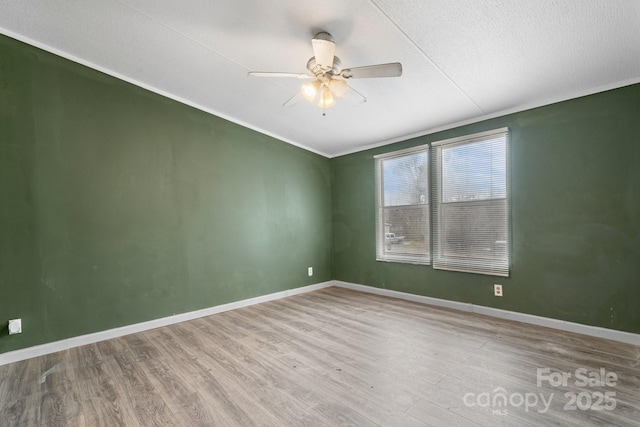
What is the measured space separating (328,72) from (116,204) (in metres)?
2.71

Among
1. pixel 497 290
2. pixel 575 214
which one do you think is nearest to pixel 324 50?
pixel 575 214

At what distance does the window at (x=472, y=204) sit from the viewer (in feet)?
11.0

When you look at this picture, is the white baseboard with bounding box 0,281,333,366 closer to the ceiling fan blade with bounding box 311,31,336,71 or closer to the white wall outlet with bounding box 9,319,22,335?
the white wall outlet with bounding box 9,319,22,335

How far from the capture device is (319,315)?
11.9 ft

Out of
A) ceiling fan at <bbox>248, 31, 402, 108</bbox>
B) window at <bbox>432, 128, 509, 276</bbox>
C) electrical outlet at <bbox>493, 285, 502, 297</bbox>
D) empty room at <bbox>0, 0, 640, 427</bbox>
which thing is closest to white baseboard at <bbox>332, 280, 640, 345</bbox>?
empty room at <bbox>0, 0, 640, 427</bbox>

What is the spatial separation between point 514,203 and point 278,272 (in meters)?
3.40

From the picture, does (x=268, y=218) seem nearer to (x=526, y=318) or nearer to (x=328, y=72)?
(x=328, y=72)

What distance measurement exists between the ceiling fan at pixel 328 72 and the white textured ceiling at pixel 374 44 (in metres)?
0.24

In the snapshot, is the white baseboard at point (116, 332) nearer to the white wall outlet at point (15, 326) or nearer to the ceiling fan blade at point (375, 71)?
the white wall outlet at point (15, 326)

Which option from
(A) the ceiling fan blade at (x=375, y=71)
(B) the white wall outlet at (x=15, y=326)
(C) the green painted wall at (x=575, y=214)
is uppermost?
(A) the ceiling fan blade at (x=375, y=71)

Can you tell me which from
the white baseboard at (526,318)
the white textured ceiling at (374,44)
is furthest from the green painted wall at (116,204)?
the white baseboard at (526,318)

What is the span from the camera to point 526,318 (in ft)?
10.4

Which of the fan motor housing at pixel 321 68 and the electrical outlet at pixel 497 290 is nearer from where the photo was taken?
the fan motor housing at pixel 321 68

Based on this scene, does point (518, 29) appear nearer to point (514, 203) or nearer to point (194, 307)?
point (514, 203)
